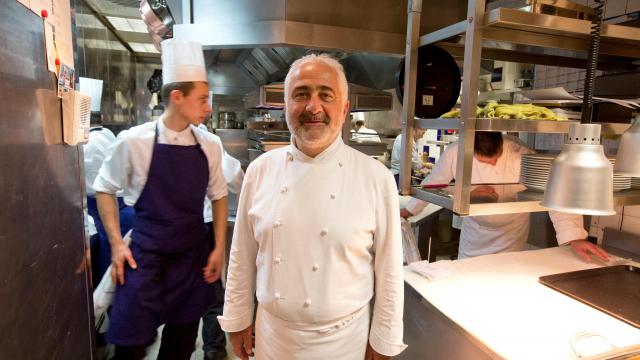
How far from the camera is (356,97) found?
2.46 meters

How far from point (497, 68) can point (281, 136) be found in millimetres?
1865

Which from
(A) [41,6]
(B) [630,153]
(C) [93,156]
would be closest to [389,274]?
(B) [630,153]

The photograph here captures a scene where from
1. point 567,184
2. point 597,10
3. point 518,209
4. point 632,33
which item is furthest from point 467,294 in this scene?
point 632,33

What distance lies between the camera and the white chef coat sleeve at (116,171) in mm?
1702

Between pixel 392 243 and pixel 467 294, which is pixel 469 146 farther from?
pixel 467 294

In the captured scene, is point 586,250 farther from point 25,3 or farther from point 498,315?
point 25,3

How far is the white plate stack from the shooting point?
5.21ft

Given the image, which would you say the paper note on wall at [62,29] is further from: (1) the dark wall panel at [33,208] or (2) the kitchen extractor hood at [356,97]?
(2) the kitchen extractor hood at [356,97]

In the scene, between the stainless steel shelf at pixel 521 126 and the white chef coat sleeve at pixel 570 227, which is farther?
the white chef coat sleeve at pixel 570 227

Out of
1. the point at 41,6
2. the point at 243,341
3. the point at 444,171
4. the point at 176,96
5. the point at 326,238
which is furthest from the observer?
the point at 444,171

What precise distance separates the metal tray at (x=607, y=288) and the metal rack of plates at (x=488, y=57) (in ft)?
1.05

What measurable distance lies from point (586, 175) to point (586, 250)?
3.16 feet

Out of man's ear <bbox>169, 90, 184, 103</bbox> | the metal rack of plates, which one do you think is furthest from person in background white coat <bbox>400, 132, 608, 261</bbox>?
man's ear <bbox>169, 90, 184, 103</bbox>

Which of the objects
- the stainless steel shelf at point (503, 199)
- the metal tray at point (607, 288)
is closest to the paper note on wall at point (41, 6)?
the stainless steel shelf at point (503, 199)
